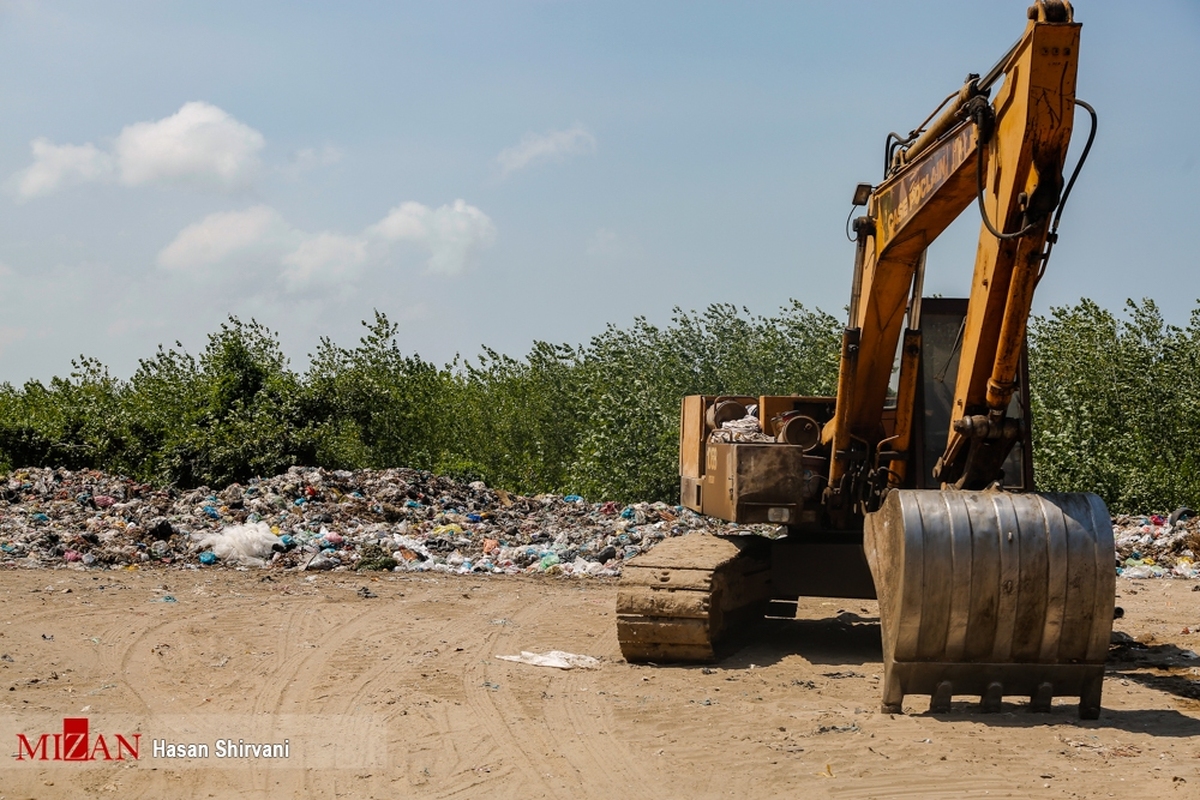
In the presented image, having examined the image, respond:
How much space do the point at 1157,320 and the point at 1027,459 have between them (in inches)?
808

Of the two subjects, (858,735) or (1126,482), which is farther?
(1126,482)

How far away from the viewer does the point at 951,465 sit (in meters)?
7.02

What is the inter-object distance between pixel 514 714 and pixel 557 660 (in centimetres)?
172

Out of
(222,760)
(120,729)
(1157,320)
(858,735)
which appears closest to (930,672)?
(858,735)

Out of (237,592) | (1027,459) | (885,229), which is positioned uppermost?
(885,229)

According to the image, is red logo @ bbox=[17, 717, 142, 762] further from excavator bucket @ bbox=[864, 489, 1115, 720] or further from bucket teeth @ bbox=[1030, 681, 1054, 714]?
bucket teeth @ bbox=[1030, 681, 1054, 714]

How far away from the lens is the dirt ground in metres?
5.43

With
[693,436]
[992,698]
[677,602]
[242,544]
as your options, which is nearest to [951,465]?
[992,698]

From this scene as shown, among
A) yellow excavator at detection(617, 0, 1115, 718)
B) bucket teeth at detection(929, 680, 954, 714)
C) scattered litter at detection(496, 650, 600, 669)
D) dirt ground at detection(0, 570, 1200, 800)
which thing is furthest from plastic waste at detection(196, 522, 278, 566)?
bucket teeth at detection(929, 680, 954, 714)

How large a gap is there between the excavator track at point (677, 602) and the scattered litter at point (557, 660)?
281 millimetres

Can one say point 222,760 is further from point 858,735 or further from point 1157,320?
point 1157,320

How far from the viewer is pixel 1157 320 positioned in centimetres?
2617

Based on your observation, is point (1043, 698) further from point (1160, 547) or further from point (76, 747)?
point (1160, 547)

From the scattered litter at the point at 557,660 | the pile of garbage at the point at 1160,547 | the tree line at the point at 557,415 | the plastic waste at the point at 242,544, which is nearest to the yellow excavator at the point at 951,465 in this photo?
the scattered litter at the point at 557,660
